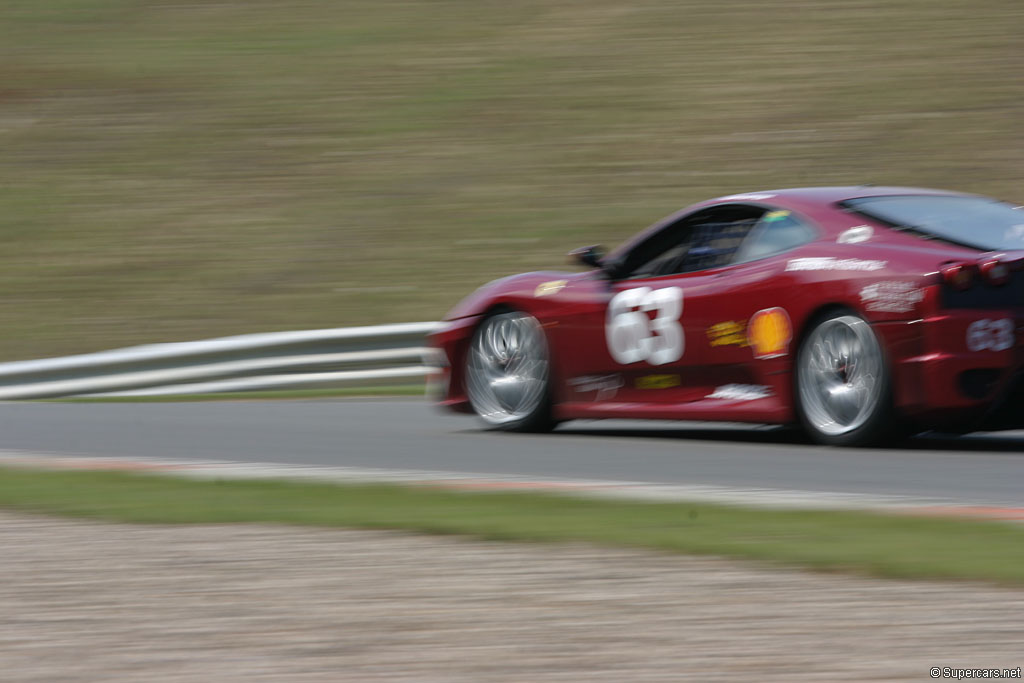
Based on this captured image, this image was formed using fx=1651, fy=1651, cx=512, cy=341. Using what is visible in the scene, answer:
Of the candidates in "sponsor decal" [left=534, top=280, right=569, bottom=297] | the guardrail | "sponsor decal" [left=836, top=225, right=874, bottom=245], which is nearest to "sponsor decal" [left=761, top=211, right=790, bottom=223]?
"sponsor decal" [left=836, top=225, right=874, bottom=245]

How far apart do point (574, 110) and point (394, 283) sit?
456 cm

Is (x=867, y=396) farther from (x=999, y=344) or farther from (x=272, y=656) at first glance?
(x=272, y=656)

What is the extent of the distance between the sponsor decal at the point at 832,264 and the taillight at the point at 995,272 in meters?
0.41

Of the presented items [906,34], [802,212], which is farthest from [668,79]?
[802,212]

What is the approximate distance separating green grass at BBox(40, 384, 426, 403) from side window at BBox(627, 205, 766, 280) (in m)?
3.85

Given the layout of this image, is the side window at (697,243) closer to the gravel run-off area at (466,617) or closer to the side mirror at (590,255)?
the side mirror at (590,255)

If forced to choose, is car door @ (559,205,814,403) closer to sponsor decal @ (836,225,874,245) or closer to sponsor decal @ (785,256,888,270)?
sponsor decal @ (785,256,888,270)

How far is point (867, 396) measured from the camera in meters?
7.09

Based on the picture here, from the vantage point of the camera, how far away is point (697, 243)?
8188 mm

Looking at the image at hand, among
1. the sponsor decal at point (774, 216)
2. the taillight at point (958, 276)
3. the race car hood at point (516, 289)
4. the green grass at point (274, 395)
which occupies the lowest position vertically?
the green grass at point (274, 395)

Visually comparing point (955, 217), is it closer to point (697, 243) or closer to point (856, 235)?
point (856, 235)

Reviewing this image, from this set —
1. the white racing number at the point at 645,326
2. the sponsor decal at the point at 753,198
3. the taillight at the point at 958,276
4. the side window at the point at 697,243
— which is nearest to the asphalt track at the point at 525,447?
the white racing number at the point at 645,326

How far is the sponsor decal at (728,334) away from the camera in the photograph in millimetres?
7621

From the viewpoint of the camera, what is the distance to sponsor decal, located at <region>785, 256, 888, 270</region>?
7.00 m
